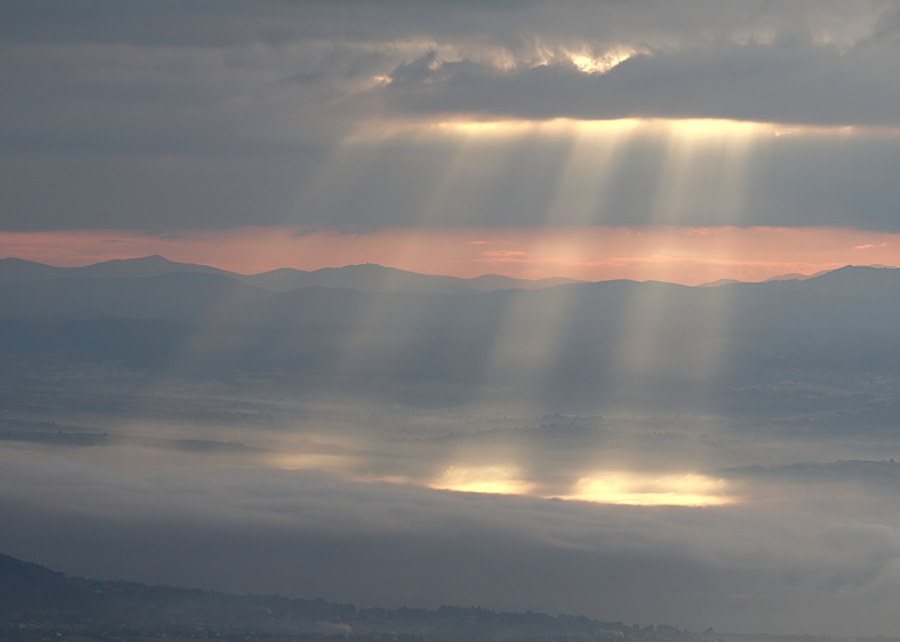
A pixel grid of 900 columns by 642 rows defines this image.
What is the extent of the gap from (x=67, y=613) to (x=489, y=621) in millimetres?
61935

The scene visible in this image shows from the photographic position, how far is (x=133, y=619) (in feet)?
599

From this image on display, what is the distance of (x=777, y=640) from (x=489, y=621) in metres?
43.0

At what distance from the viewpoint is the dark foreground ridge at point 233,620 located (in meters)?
176

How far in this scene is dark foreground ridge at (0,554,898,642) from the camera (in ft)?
577

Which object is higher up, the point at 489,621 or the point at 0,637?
the point at 489,621

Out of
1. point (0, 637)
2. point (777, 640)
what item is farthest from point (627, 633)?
point (0, 637)

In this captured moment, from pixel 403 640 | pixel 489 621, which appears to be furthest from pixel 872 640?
pixel 403 640

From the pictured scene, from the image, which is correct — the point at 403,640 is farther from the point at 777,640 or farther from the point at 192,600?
the point at 777,640

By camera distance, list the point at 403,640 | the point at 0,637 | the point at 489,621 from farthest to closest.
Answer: the point at 489,621 < the point at 403,640 < the point at 0,637

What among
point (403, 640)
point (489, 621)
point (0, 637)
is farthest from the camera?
point (489, 621)

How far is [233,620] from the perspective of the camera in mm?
185000

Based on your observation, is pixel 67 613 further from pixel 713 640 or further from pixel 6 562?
pixel 713 640

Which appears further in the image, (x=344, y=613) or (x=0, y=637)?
(x=344, y=613)

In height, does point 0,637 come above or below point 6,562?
below
